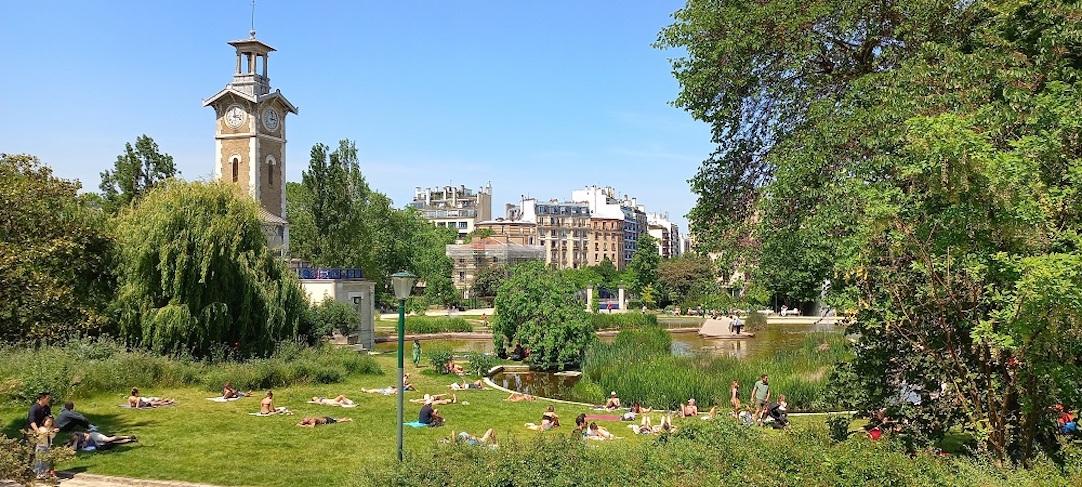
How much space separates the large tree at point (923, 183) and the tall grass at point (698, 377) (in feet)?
13.7

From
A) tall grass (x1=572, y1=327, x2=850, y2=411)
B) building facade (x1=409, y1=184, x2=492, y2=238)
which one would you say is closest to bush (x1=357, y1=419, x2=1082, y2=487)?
tall grass (x1=572, y1=327, x2=850, y2=411)

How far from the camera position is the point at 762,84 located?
16812 millimetres

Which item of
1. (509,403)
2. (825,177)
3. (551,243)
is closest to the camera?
(825,177)

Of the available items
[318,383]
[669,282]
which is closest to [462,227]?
[669,282]

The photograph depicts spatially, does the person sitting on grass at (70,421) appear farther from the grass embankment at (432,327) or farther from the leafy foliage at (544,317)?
the grass embankment at (432,327)

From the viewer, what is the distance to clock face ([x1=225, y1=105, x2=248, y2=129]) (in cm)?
4306

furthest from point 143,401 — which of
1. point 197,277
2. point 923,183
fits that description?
point 923,183

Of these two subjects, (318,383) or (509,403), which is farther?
(318,383)

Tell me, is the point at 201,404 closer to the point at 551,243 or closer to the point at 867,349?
the point at 867,349

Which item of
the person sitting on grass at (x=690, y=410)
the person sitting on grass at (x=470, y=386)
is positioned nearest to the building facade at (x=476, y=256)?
the person sitting on grass at (x=470, y=386)

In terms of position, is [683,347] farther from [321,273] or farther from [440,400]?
[440,400]

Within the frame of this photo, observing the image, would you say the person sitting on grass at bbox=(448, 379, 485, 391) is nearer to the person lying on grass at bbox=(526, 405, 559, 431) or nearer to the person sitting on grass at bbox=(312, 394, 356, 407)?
the person sitting on grass at bbox=(312, 394, 356, 407)

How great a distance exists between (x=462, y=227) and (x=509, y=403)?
12702cm

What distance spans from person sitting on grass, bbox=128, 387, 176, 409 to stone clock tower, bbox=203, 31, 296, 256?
2352cm
